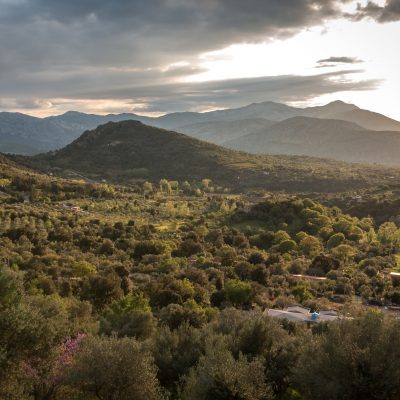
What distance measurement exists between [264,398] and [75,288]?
84.8 feet

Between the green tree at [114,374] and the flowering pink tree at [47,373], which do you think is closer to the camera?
the green tree at [114,374]

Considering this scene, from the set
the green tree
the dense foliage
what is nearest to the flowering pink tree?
the dense foliage

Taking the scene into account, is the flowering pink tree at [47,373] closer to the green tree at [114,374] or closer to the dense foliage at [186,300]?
the dense foliage at [186,300]

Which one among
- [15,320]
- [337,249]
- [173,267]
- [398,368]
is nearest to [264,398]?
[398,368]

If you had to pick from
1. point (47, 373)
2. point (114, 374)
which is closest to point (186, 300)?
point (47, 373)

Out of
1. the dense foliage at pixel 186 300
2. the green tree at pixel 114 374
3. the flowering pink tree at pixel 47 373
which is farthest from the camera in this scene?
the flowering pink tree at pixel 47 373

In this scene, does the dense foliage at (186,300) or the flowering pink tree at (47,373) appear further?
the flowering pink tree at (47,373)

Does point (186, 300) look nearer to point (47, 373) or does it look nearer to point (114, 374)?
point (47, 373)

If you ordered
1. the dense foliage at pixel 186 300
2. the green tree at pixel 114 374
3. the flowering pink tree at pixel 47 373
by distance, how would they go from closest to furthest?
the dense foliage at pixel 186 300 < the green tree at pixel 114 374 < the flowering pink tree at pixel 47 373

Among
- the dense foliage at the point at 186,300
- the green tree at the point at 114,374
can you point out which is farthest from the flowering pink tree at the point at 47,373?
the green tree at the point at 114,374

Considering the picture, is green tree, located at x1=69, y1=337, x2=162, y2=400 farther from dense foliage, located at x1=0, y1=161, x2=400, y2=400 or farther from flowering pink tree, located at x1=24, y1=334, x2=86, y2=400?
flowering pink tree, located at x1=24, y1=334, x2=86, y2=400

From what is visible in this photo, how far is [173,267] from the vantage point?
166 ft

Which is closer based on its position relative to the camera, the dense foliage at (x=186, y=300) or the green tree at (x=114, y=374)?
the dense foliage at (x=186, y=300)

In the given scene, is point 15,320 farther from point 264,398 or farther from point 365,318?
point 365,318
